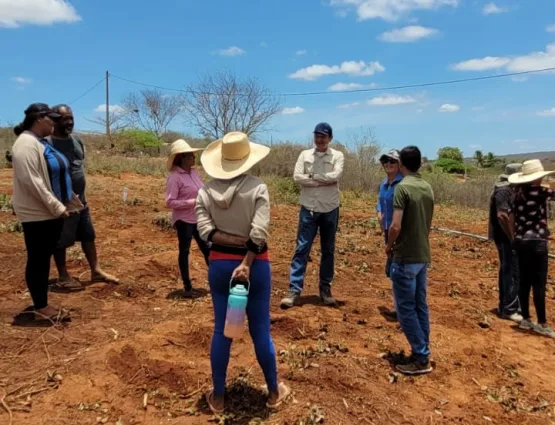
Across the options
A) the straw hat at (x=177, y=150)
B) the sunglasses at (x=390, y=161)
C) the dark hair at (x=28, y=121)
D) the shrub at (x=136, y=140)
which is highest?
the shrub at (x=136, y=140)

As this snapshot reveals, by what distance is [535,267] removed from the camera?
4750 millimetres

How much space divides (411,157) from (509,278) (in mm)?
2470

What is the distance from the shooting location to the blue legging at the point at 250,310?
9.14 feet

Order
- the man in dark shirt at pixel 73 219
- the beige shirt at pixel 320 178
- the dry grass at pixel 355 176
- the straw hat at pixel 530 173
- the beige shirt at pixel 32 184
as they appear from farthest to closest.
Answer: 1. the dry grass at pixel 355 176
2. the beige shirt at pixel 320 178
3. the man in dark shirt at pixel 73 219
4. the straw hat at pixel 530 173
5. the beige shirt at pixel 32 184

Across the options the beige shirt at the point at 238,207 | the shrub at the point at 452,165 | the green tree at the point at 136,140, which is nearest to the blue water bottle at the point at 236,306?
the beige shirt at the point at 238,207

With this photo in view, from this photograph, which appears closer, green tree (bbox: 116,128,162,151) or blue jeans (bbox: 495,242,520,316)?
blue jeans (bbox: 495,242,520,316)

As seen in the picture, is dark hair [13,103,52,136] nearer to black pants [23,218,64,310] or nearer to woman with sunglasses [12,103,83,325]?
woman with sunglasses [12,103,83,325]

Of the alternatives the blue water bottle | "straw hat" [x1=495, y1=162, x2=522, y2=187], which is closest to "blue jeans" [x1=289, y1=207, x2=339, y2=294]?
"straw hat" [x1=495, y1=162, x2=522, y2=187]

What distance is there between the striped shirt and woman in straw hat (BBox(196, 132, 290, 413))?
6.06 ft

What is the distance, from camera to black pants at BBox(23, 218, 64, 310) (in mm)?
4012

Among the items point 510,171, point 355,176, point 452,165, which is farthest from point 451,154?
point 510,171

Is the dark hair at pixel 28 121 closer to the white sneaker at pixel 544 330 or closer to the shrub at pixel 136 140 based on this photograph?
the white sneaker at pixel 544 330

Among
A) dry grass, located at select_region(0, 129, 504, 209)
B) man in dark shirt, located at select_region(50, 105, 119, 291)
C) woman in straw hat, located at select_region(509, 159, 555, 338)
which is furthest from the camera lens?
dry grass, located at select_region(0, 129, 504, 209)

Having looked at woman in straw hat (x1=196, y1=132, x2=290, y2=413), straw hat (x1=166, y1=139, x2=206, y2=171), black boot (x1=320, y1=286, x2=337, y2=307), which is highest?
straw hat (x1=166, y1=139, x2=206, y2=171)
